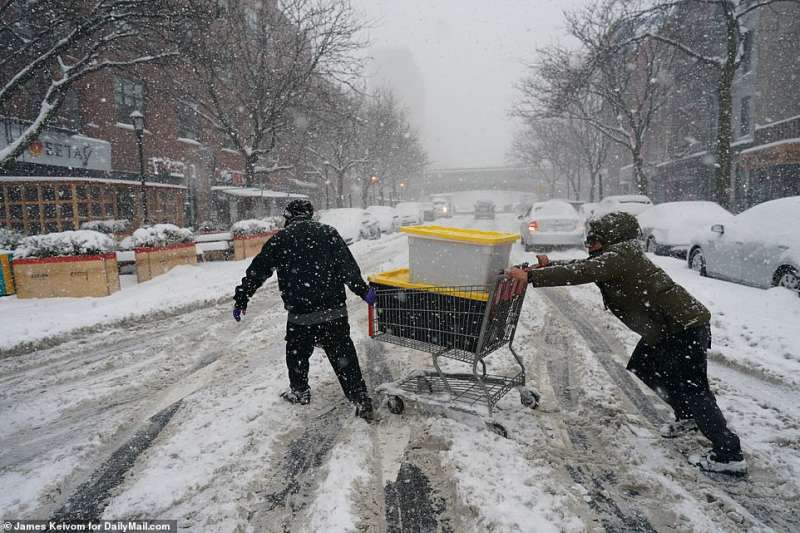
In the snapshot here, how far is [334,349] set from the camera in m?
3.96

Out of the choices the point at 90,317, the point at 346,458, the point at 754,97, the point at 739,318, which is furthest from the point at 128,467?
the point at 754,97

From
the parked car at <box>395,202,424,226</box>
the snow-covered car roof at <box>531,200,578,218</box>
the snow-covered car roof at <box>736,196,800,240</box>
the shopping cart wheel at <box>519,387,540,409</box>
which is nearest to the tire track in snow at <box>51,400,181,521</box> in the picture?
the shopping cart wheel at <box>519,387,540,409</box>

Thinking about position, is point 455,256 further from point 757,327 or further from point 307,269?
point 757,327

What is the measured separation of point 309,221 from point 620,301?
254 cm

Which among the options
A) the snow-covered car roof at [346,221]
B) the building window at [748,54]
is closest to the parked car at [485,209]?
the building window at [748,54]

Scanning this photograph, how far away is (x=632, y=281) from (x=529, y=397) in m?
1.42

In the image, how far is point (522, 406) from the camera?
410 centimetres

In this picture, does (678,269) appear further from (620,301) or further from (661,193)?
(661,193)

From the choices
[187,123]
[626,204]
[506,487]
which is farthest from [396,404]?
[187,123]

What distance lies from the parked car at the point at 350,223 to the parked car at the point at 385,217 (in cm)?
183

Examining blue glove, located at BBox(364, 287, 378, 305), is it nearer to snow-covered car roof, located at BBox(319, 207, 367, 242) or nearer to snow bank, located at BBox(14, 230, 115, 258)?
snow bank, located at BBox(14, 230, 115, 258)

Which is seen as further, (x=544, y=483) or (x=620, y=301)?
(x=620, y=301)

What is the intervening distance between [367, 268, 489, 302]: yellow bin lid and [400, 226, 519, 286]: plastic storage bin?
0.07m

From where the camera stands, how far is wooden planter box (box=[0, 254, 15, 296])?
9453 millimetres
